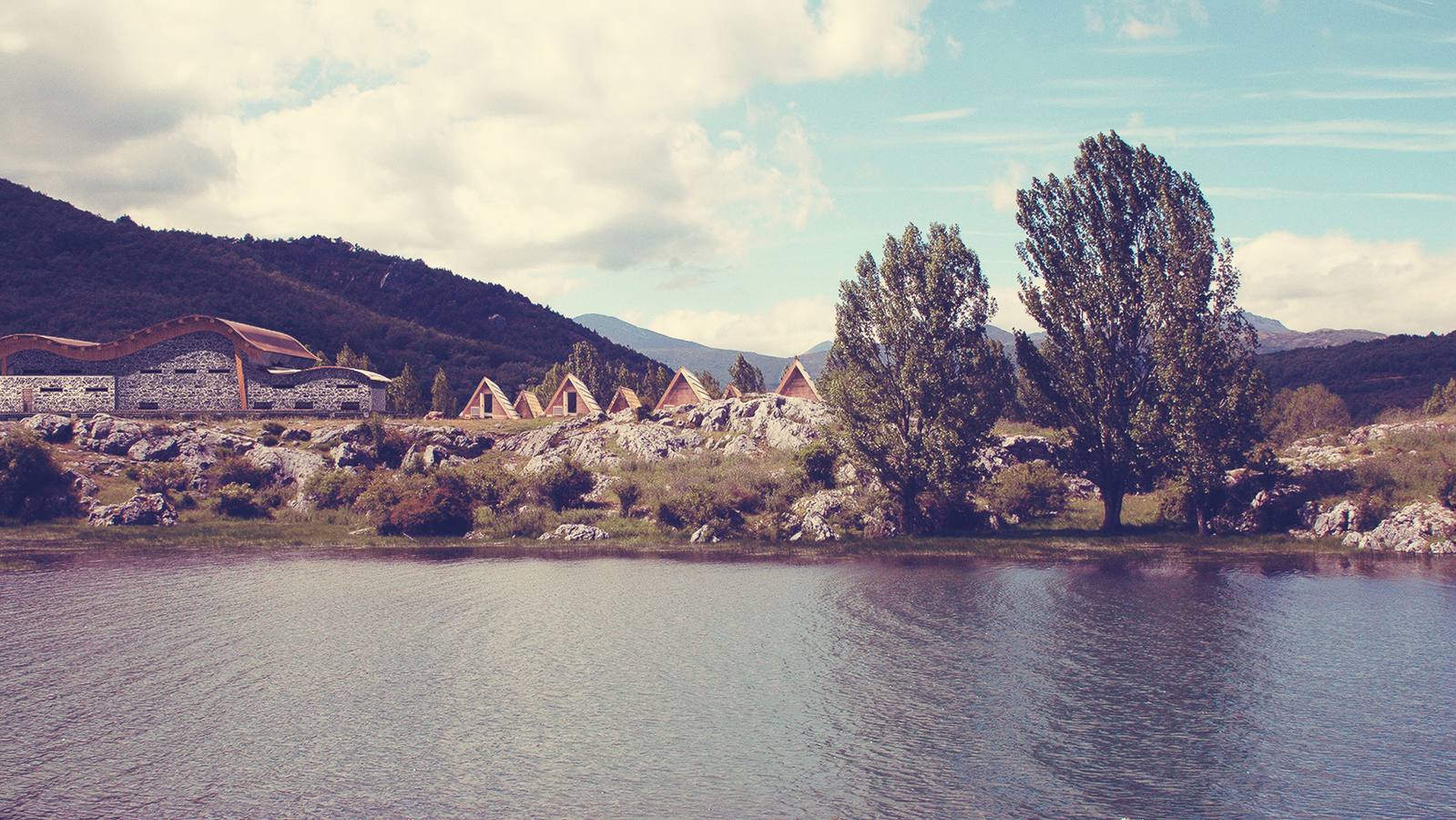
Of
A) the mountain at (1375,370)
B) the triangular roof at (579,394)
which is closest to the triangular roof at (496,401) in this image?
the triangular roof at (579,394)

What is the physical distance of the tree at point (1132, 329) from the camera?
55.9 meters

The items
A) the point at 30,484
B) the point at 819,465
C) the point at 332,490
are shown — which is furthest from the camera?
the point at 332,490

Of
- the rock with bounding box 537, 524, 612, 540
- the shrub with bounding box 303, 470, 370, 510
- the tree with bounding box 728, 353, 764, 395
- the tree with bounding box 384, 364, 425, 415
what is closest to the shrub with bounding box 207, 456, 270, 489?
the shrub with bounding box 303, 470, 370, 510

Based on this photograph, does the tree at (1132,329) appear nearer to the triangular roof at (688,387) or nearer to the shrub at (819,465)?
the shrub at (819,465)

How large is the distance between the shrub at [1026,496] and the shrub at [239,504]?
52811 mm

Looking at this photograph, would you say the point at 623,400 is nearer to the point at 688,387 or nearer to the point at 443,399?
the point at 688,387

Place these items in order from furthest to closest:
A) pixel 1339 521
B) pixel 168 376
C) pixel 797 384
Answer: pixel 797 384, pixel 168 376, pixel 1339 521

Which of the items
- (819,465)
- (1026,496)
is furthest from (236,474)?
(1026,496)

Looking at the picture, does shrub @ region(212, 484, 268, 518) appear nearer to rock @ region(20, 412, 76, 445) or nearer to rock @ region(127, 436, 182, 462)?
rock @ region(127, 436, 182, 462)

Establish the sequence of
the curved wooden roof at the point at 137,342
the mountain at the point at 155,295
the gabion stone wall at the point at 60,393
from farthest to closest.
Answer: the mountain at the point at 155,295
the curved wooden roof at the point at 137,342
the gabion stone wall at the point at 60,393

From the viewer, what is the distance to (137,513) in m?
63.4

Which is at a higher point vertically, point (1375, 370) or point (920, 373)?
point (1375, 370)

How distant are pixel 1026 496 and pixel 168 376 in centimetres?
7786

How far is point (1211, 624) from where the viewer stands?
114 feet
